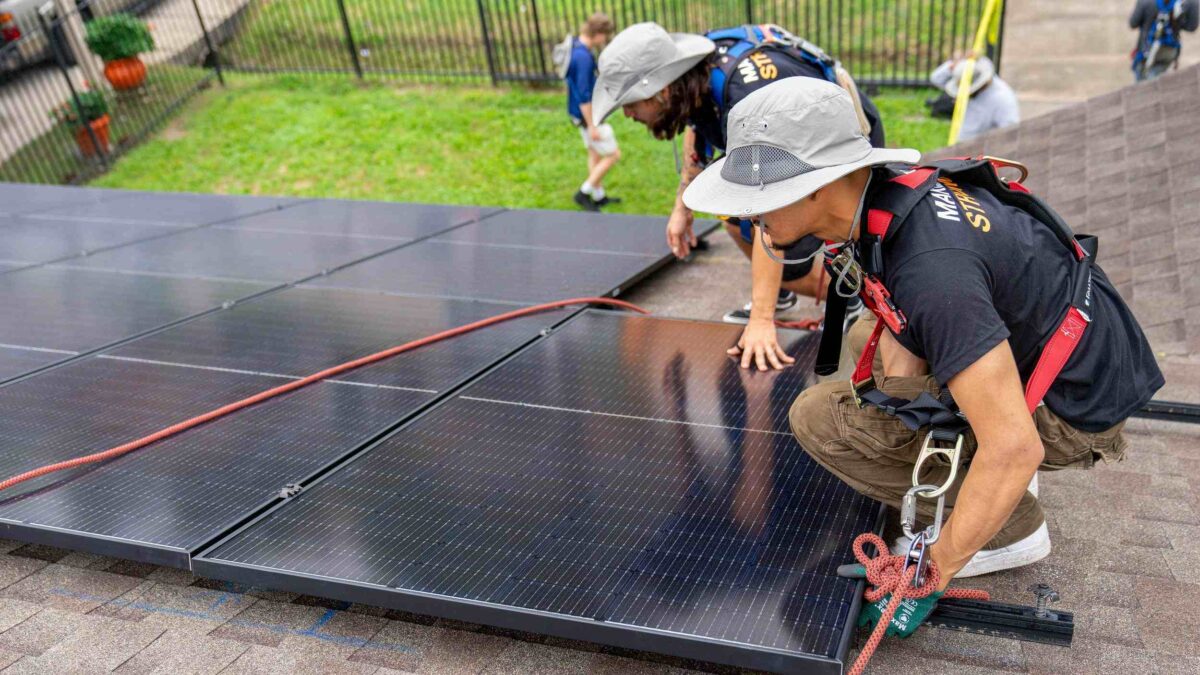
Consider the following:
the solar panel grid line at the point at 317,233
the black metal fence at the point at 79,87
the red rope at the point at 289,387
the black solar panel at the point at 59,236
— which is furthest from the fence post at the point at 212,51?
the red rope at the point at 289,387

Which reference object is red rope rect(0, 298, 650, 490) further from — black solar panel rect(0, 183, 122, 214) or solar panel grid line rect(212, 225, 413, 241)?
black solar panel rect(0, 183, 122, 214)

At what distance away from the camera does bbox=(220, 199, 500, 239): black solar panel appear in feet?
21.6

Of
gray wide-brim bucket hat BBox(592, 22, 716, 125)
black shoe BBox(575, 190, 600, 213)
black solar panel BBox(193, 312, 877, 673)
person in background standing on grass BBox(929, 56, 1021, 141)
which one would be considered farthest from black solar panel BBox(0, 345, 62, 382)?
person in background standing on grass BBox(929, 56, 1021, 141)

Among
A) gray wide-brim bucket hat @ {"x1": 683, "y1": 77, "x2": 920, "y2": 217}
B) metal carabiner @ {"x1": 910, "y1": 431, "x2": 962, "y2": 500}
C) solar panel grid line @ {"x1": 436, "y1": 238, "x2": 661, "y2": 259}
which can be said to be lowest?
solar panel grid line @ {"x1": 436, "y1": 238, "x2": 661, "y2": 259}

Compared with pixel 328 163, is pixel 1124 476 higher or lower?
higher

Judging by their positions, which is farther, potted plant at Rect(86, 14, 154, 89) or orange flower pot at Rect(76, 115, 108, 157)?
potted plant at Rect(86, 14, 154, 89)

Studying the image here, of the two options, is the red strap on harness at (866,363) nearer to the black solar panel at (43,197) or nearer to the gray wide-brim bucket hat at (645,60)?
the gray wide-brim bucket hat at (645,60)

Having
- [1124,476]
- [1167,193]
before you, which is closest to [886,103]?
[1167,193]

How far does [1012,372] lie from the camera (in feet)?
7.18

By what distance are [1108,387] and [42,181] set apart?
519 inches

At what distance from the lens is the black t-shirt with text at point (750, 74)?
12.7ft

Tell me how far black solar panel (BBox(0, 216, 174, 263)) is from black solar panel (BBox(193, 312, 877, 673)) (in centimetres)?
387

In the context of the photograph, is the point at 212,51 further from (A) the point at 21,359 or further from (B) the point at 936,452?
(B) the point at 936,452

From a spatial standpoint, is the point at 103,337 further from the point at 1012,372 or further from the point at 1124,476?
the point at 1124,476
